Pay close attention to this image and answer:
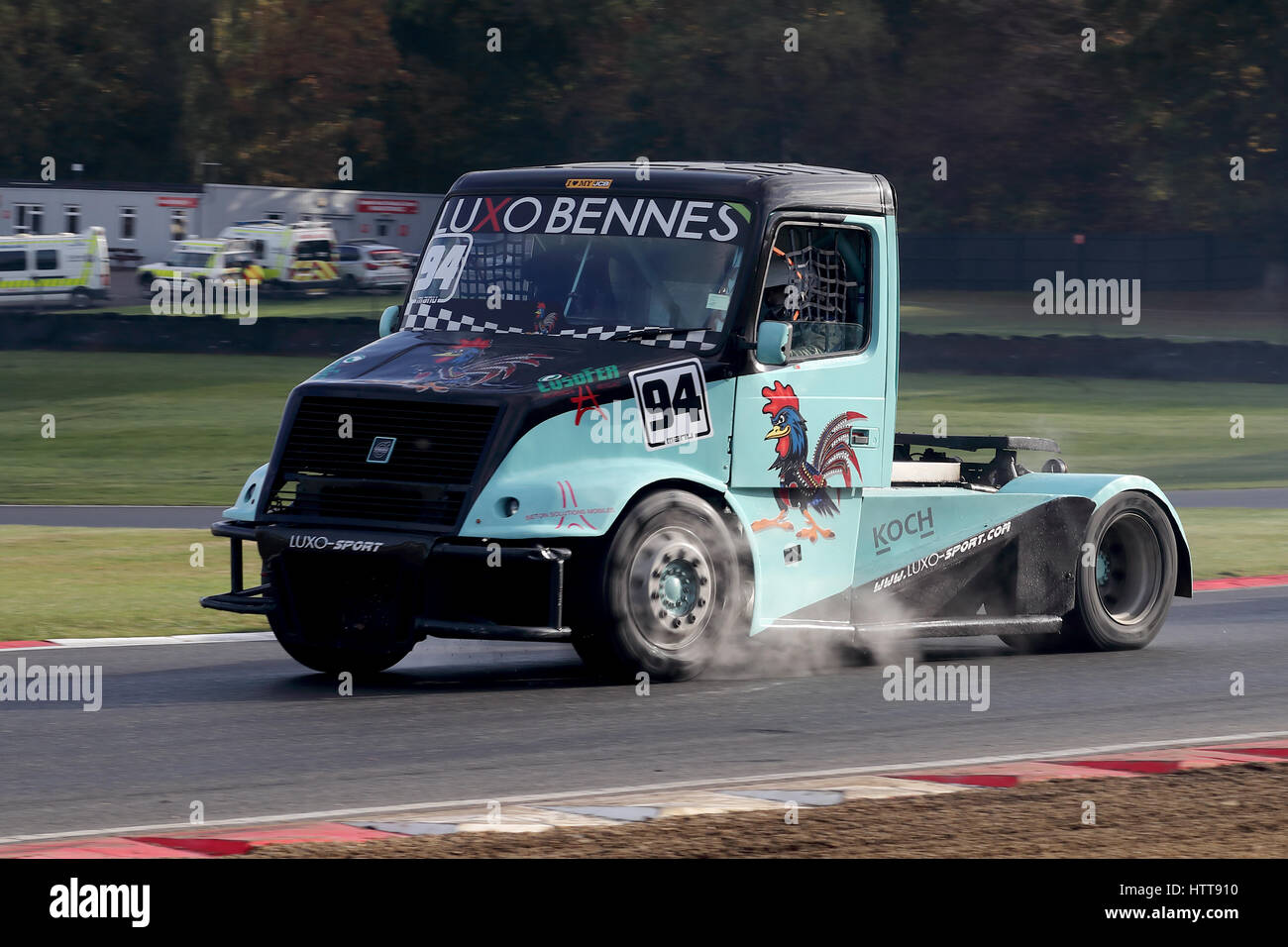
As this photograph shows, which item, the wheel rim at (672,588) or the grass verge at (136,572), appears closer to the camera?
the wheel rim at (672,588)

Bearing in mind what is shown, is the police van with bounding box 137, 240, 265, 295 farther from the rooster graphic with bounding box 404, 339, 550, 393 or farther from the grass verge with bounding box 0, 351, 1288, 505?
the rooster graphic with bounding box 404, 339, 550, 393

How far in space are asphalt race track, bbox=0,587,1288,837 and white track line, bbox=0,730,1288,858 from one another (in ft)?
0.28

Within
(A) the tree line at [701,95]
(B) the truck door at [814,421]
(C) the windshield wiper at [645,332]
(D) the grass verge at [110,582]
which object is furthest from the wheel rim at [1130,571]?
(A) the tree line at [701,95]

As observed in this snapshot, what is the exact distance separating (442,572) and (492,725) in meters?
0.83

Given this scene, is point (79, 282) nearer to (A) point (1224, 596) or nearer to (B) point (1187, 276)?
(B) point (1187, 276)

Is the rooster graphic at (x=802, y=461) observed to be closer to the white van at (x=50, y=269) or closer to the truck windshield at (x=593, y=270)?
the truck windshield at (x=593, y=270)

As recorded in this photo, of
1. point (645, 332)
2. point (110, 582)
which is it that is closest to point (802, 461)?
point (645, 332)

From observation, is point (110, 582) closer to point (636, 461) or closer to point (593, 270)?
point (593, 270)

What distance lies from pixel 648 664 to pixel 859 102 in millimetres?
57647

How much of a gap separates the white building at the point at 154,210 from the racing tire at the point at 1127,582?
154 ft

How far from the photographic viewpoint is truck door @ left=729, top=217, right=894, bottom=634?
1042 cm

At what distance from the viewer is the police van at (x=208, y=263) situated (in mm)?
52312

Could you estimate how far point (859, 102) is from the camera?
2584 inches

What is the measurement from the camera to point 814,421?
35.0 ft
